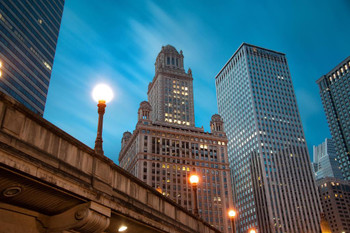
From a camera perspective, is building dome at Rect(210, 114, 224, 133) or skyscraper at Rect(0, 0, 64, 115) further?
building dome at Rect(210, 114, 224, 133)

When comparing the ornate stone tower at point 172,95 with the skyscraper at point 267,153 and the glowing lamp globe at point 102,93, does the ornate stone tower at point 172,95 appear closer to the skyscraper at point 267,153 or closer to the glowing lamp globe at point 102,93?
the skyscraper at point 267,153

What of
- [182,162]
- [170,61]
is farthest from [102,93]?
[170,61]

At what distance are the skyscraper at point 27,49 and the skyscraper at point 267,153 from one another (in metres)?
111

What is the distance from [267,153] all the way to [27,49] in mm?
121409

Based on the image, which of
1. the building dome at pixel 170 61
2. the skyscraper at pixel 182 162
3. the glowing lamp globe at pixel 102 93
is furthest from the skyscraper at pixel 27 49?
the building dome at pixel 170 61

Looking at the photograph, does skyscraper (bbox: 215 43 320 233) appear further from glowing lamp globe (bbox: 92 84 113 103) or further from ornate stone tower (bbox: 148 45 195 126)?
glowing lamp globe (bbox: 92 84 113 103)

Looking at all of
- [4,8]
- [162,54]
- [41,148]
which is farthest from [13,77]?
[162,54]

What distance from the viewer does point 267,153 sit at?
165500mm

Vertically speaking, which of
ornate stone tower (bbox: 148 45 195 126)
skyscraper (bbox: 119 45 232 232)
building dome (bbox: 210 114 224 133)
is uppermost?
ornate stone tower (bbox: 148 45 195 126)

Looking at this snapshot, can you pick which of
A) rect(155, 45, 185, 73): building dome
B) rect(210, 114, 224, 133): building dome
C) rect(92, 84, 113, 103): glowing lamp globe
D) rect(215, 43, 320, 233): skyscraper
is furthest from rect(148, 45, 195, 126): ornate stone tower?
rect(92, 84, 113, 103): glowing lamp globe

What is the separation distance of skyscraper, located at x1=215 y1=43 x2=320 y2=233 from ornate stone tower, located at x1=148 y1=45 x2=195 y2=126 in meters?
37.1

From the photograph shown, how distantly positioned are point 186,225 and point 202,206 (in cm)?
10043

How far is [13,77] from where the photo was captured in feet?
258

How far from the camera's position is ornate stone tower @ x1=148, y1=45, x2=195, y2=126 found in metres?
157
